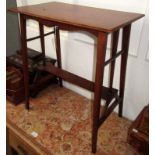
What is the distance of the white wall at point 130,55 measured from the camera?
1.25 metres

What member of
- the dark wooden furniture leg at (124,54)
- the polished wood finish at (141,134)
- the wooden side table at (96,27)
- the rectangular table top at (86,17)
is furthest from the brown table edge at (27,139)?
the rectangular table top at (86,17)

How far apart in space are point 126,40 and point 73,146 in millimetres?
740

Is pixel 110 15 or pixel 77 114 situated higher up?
pixel 110 15

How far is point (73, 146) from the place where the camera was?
1315mm

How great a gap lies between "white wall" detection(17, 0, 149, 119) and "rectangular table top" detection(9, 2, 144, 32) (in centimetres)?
12

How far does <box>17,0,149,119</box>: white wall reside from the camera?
125 cm

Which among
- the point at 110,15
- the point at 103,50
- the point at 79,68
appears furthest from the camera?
the point at 79,68

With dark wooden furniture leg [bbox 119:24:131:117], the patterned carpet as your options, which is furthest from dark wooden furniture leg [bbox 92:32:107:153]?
dark wooden furniture leg [bbox 119:24:131:117]

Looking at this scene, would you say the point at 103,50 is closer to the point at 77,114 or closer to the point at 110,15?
the point at 110,15

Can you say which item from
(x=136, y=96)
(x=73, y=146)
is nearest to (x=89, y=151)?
(x=73, y=146)

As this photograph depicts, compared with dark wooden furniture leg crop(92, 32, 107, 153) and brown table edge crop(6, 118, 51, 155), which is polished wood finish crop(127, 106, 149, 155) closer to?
dark wooden furniture leg crop(92, 32, 107, 153)

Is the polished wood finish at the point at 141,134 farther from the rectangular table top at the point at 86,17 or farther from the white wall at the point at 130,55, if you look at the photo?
the rectangular table top at the point at 86,17

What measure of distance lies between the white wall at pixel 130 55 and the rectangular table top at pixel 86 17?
0.12 meters

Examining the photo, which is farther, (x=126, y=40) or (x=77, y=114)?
(x=77, y=114)
